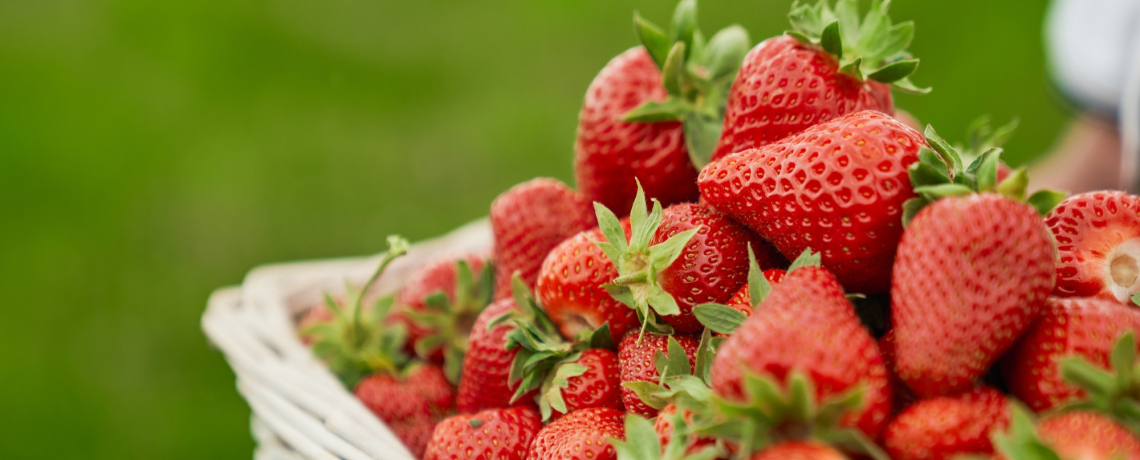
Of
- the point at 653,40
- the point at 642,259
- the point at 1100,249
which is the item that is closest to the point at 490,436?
the point at 642,259

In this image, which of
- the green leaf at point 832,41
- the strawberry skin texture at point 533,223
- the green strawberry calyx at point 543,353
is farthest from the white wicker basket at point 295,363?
the green leaf at point 832,41

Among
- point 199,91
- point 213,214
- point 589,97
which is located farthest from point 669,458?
point 199,91

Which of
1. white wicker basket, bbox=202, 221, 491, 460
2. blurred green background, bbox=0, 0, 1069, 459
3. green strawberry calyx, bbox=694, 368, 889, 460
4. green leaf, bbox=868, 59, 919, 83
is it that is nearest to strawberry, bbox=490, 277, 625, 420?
white wicker basket, bbox=202, 221, 491, 460

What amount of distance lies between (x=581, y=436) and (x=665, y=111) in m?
0.39

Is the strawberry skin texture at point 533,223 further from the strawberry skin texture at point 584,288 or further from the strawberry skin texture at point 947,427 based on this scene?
the strawberry skin texture at point 947,427

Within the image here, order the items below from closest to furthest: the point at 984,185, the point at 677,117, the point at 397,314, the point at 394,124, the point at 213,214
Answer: the point at 984,185 → the point at 677,117 → the point at 397,314 → the point at 213,214 → the point at 394,124

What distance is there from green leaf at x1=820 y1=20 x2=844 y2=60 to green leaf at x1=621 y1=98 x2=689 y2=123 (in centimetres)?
18

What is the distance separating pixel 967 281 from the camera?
0.63 meters

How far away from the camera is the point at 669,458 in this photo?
64 centimetres

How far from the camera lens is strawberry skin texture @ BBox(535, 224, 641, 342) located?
886 millimetres

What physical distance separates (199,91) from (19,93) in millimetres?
472

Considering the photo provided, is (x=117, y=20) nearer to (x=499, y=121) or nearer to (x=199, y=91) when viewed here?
(x=199, y=91)

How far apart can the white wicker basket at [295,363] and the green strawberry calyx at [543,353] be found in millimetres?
146

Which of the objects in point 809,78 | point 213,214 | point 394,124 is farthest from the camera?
point 394,124
